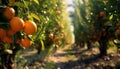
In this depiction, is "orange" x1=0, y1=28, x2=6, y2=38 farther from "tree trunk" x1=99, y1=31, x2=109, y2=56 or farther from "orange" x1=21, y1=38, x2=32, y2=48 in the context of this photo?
"tree trunk" x1=99, y1=31, x2=109, y2=56

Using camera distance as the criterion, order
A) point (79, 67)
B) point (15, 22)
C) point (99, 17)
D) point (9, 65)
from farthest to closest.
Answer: point (99, 17), point (79, 67), point (9, 65), point (15, 22)

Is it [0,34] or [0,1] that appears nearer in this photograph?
[0,34]

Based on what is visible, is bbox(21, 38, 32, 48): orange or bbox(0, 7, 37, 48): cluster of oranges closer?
bbox(0, 7, 37, 48): cluster of oranges

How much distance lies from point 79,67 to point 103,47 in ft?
7.58

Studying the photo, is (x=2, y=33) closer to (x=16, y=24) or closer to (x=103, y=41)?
(x=16, y=24)

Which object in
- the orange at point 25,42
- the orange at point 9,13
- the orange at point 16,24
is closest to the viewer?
the orange at point 16,24

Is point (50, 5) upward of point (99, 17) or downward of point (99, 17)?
upward

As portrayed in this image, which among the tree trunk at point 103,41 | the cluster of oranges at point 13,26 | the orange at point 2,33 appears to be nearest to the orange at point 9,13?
the cluster of oranges at point 13,26

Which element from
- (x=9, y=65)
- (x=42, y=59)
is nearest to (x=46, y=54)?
(x=42, y=59)

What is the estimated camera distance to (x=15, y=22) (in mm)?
2219

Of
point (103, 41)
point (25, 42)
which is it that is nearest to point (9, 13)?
point (25, 42)

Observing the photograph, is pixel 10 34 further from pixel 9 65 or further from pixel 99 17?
pixel 99 17

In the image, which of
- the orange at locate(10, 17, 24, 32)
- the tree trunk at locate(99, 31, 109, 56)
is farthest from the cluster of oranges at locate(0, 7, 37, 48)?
the tree trunk at locate(99, 31, 109, 56)

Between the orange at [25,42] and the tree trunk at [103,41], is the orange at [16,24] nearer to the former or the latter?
the orange at [25,42]
